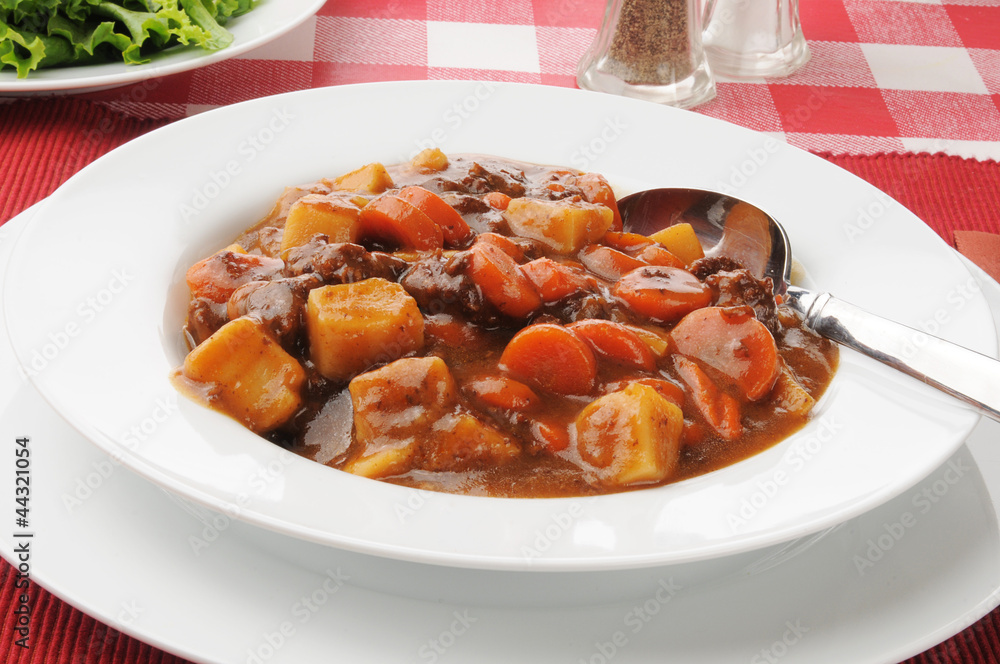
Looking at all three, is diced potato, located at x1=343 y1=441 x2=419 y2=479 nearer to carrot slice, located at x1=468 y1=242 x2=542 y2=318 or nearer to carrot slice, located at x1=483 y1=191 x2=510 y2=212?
carrot slice, located at x1=468 y1=242 x2=542 y2=318

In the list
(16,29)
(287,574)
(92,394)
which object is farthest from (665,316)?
(16,29)

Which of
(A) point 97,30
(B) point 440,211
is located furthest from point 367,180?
(A) point 97,30

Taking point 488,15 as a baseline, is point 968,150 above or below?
below

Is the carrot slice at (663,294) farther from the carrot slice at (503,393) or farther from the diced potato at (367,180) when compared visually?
the diced potato at (367,180)

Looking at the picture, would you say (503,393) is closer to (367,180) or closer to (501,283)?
(501,283)

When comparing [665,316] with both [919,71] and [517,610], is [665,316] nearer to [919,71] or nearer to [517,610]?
[517,610]

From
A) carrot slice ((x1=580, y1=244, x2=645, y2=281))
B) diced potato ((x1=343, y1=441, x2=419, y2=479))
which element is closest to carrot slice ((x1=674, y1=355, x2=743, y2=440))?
carrot slice ((x1=580, y1=244, x2=645, y2=281))

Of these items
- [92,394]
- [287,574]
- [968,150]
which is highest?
[92,394]
